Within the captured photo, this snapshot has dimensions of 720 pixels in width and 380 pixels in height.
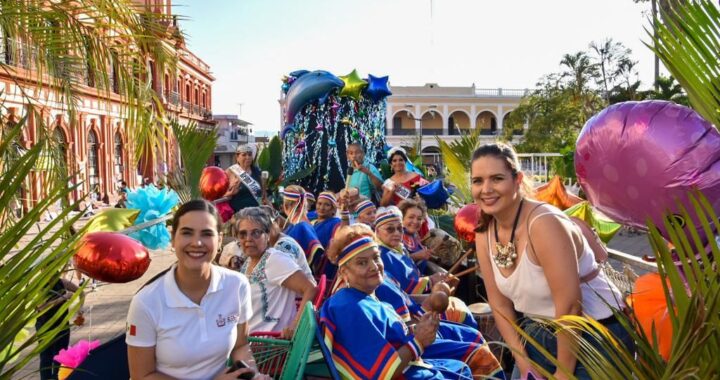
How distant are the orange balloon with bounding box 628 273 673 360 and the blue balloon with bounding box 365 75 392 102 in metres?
8.23

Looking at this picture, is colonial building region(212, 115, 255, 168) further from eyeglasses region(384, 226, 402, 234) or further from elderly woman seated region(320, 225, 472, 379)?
elderly woman seated region(320, 225, 472, 379)

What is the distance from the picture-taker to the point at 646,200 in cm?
235

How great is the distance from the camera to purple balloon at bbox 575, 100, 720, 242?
2201 millimetres

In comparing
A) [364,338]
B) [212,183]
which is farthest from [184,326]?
[212,183]

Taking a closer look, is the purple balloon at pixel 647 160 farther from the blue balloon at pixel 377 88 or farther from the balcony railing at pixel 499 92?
the balcony railing at pixel 499 92

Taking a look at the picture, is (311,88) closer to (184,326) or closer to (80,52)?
(80,52)

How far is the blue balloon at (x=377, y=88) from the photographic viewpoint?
992 centimetres

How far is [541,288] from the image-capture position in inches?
85.7

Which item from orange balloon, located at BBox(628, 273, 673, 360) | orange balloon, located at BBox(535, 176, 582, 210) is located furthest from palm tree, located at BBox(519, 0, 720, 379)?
orange balloon, located at BBox(535, 176, 582, 210)

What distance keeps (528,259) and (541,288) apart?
0.38 feet

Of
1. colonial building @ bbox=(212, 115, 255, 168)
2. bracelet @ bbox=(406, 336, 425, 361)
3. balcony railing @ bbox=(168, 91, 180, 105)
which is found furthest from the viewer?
colonial building @ bbox=(212, 115, 255, 168)

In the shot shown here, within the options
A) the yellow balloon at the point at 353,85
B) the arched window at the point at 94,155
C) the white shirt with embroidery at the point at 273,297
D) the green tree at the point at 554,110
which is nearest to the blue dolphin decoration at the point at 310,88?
the yellow balloon at the point at 353,85

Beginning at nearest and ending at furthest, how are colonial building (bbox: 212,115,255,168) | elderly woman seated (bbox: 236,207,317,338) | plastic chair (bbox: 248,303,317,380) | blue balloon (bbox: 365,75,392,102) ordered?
plastic chair (bbox: 248,303,317,380) → elderly woman seated (bbox: 236,207,317,338) → blue balloon (bbox: 365,75,392,102) → colonial building (bbox: 212,115,255,168)

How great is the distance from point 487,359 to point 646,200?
1.38 meters
